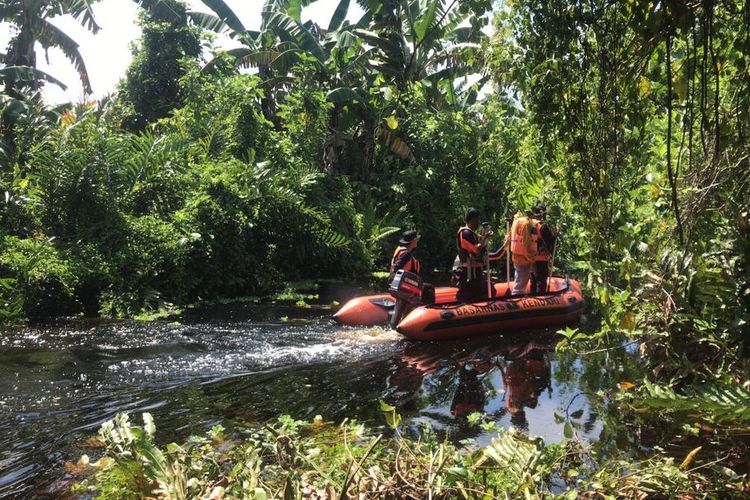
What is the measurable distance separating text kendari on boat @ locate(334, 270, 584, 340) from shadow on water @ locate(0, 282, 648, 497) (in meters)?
0.20

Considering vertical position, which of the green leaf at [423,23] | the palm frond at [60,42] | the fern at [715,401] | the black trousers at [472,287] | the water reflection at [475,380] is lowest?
the water reflection at [475,380]

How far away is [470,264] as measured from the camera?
984 cm

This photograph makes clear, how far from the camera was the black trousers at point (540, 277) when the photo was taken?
10961 mm

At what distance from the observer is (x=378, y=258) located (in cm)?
1733

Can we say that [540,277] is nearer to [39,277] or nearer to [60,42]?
[39,277]

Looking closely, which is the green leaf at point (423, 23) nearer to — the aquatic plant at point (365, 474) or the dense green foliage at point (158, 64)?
the dense green foliage at point (158, 64)

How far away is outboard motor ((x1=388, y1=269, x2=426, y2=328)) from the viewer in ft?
30.7

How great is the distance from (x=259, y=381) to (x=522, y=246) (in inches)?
185

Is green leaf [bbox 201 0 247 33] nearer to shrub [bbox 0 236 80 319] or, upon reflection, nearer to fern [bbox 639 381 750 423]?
shrub [bbox 0 236 80 319]

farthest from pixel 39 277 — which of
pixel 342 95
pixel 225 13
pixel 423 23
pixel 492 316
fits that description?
pixel 225 13

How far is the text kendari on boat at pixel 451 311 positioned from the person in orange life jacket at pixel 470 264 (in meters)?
0.30

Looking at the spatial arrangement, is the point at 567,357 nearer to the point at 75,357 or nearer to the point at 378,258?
the point at 75,357

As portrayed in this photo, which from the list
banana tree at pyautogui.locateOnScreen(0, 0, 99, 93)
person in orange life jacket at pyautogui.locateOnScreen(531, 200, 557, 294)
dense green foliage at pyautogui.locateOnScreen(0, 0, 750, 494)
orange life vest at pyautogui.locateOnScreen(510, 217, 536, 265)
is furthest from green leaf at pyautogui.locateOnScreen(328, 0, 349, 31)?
orange life vest at pyautogui.locateOnScreen(510, 217, 536, 265)

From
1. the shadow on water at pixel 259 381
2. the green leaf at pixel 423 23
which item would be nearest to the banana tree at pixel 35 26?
the green leaf at pixel 423 23
